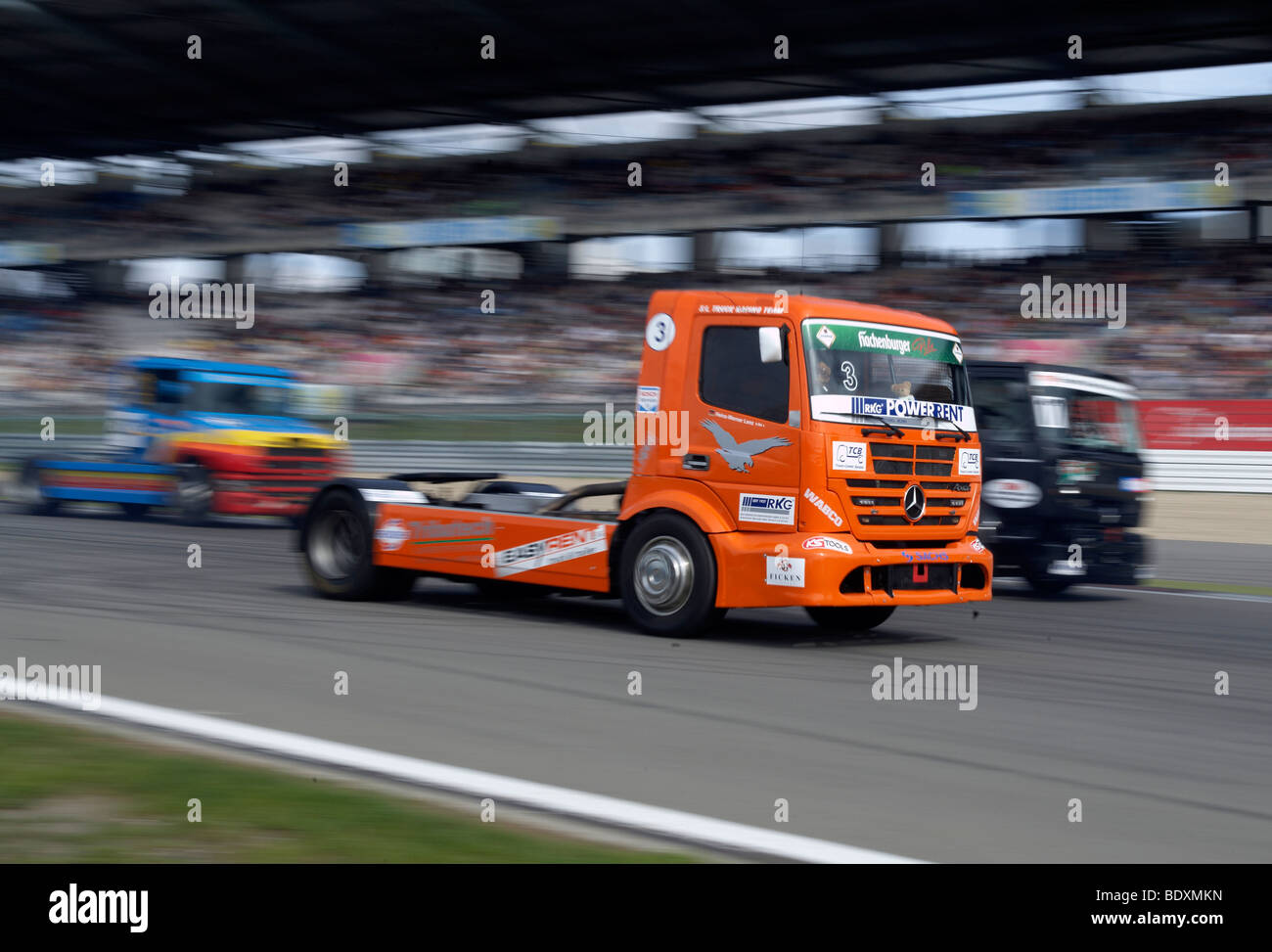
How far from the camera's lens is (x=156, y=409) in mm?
19203

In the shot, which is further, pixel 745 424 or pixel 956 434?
pixel 956 434

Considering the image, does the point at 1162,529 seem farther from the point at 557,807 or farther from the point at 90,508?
the point at 90,508

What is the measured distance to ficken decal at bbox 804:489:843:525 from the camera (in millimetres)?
8492

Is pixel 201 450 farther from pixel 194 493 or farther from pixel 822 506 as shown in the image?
pixel 822 506

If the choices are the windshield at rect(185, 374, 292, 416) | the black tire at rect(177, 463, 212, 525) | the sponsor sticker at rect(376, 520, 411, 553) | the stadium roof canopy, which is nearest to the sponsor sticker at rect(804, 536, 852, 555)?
the sponsor sticker at rect(376, 520, 411, 553)

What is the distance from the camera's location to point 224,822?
4414 millimetres

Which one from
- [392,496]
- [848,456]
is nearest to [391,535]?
[392,496]

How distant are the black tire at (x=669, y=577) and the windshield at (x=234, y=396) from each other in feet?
37.3

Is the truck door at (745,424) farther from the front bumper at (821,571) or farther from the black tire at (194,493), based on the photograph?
the black tire at (194,493)

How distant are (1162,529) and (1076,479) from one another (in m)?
5.88

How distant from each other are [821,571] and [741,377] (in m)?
1.33

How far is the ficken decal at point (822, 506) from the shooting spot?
849 centimetres
